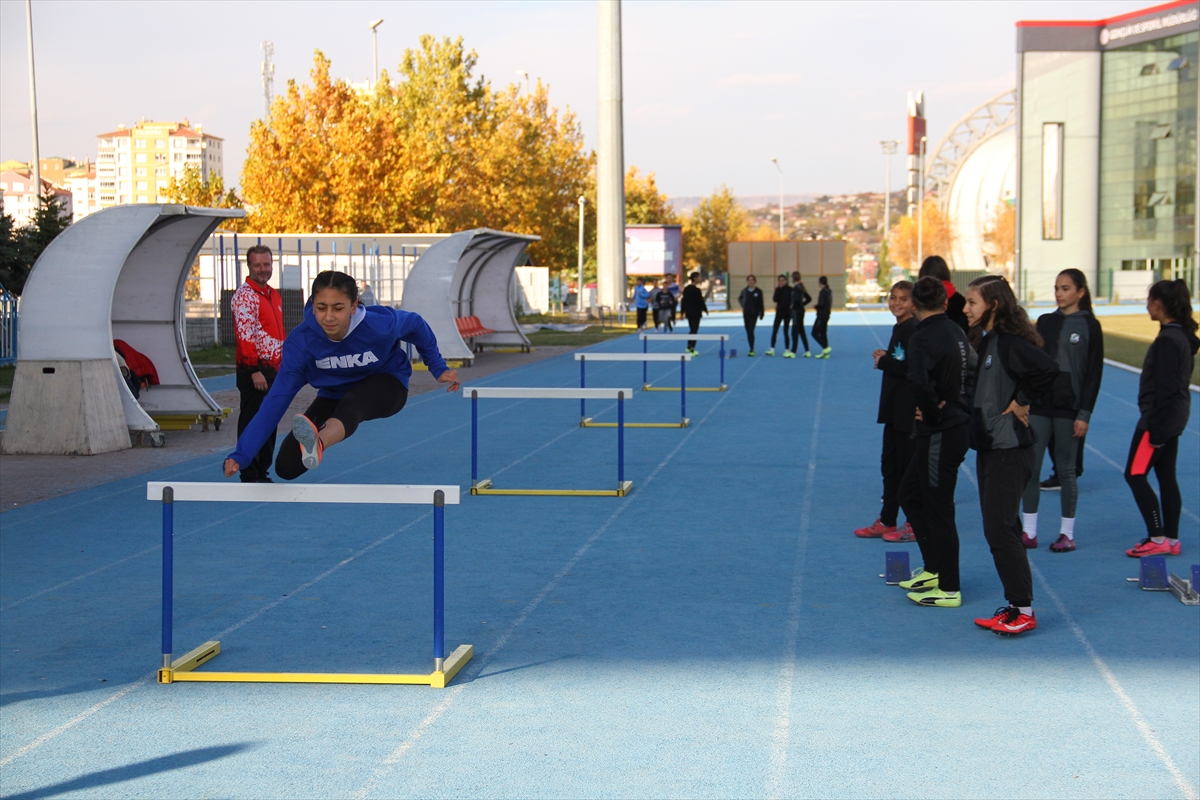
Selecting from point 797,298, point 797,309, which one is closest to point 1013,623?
point 797,309

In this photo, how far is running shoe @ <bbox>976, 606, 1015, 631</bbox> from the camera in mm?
6669

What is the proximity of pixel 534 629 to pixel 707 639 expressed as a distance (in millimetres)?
935

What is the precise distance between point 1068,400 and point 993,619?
2557 millimetres

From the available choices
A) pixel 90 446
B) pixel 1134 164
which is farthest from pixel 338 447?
pixel 1134 164

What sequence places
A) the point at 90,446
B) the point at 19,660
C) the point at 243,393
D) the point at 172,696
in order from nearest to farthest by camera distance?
the point at 172,696 → the point at 19,660 → the point at 243,393 → the point at 90,446

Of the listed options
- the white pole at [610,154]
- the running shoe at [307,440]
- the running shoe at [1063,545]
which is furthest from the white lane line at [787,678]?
the white pole at [610,154]

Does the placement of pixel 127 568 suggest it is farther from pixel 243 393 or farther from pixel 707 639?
pixel 707 639

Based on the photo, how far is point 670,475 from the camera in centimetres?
1227

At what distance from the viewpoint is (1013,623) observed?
6633 mm

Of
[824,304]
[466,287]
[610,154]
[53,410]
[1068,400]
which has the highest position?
[610,154]

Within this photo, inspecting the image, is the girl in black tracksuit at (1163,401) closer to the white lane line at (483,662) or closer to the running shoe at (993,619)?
the running shoe at (993,619)

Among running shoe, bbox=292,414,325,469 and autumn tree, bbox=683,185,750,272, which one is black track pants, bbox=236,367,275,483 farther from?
autumn tree, bbox=683,185,750,272

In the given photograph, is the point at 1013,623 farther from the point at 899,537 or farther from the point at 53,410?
the point at 53,410

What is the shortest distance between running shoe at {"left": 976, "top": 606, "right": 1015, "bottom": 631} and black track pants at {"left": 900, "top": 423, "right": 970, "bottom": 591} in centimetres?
50
